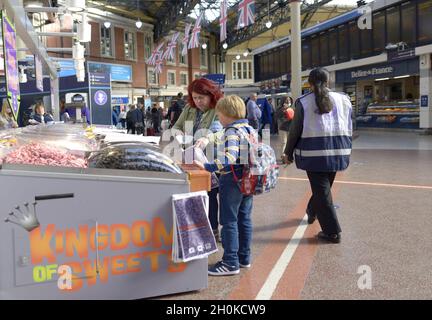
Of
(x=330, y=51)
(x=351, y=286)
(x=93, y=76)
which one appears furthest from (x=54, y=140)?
(x=330, y=51)

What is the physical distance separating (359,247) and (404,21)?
15937 mm

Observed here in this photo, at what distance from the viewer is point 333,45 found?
74.7 ft

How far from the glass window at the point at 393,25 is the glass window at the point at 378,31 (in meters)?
0.38

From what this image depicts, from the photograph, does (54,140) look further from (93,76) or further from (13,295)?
(93,76)

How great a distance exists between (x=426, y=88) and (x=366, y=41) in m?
4.50

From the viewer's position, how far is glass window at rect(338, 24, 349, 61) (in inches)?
854

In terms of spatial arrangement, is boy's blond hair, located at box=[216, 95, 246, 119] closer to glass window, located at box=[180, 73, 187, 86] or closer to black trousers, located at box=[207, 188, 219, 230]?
black trousers, located at box=[207, 188, 219, 230]

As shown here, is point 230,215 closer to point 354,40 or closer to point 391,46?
point 391,46

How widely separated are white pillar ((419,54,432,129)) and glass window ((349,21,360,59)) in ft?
14.3

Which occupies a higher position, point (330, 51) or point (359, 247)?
point (330, 51)

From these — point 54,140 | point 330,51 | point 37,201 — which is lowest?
point 37,201

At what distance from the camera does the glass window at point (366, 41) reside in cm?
1994

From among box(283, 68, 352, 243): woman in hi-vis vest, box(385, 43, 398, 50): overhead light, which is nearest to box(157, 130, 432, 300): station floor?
box(283, 68, 352, 243): woman in hi-vis vest
